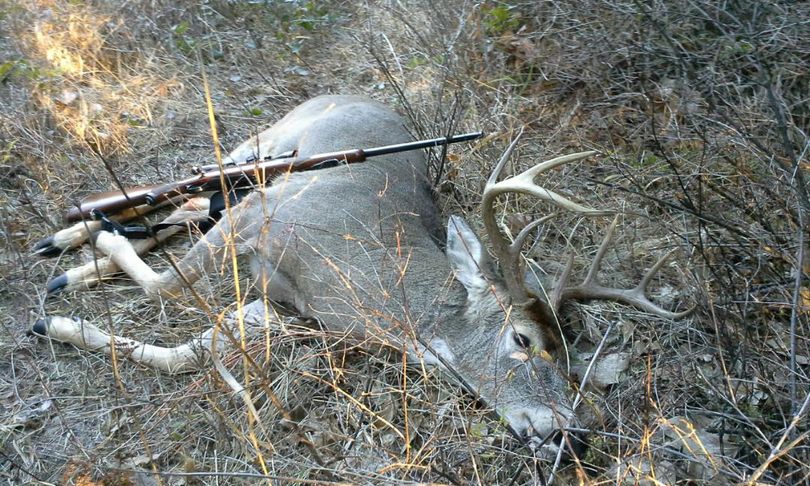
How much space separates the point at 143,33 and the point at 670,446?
204 inches

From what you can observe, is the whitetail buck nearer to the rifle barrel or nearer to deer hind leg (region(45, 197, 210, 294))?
deer hind leg (region(45, 197, 210, 294))

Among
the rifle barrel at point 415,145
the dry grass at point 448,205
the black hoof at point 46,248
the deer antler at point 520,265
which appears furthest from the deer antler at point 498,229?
the black hoof at point 46,248

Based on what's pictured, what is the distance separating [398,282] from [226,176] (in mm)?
1541

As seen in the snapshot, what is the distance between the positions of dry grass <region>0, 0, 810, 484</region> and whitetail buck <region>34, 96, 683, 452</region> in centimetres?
14

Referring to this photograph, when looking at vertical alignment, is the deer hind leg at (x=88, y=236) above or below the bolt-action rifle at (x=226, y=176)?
below

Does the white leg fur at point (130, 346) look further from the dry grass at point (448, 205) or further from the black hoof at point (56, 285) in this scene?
the black hoof at point (56, 285)

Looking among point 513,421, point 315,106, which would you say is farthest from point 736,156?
point 315,106

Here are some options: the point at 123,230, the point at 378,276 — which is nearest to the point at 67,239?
the point at 123,230

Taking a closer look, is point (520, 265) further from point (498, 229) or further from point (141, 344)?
point (141, 344)

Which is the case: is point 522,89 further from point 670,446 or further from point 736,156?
point 670,446

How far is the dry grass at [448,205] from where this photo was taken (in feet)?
11.4

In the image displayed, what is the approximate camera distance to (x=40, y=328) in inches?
172

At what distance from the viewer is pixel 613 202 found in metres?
5.08

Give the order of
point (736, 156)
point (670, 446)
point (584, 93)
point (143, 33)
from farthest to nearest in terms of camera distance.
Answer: point (143, 33) → point (584, 93) → point (736, 156) → point (670, 446)
